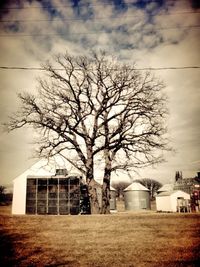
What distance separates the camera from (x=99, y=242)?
9.85 m

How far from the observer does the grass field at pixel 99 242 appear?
297 inches

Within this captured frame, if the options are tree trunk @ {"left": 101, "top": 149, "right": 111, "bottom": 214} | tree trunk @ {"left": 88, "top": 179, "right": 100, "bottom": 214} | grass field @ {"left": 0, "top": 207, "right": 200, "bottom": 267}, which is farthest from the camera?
tree trunk @ {"left": 101, "top": 149, "right": 111, "bottom": 214}

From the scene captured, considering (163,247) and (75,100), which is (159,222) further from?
(75,100)

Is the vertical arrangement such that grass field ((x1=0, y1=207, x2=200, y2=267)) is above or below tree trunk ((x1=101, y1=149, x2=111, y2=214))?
below

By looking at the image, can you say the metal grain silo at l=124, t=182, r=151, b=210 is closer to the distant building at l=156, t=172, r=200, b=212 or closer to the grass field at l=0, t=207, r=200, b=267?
the distant building at l=156, t=172, r=200, b=212

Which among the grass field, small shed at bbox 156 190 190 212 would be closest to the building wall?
the grass field

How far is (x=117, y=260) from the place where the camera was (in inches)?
299

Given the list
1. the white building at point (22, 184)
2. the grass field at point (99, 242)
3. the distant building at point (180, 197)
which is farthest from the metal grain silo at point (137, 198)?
the grass field at point (99, 242)

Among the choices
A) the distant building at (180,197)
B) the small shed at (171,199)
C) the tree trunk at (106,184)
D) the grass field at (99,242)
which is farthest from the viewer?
the small shed at (171,199)

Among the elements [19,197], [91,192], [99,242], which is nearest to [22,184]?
[19,197]

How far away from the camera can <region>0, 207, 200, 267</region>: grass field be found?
7535 millimetres

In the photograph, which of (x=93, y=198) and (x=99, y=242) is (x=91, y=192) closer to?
(x=93, y=198)

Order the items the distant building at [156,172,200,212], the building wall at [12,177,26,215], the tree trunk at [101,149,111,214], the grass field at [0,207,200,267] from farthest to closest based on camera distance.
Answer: the distant building at [156,172,200,212] → the building wall at [12,177,26,215] → the tree trunk at [101,149,111,214] → the grass field at [0,207,200,267]

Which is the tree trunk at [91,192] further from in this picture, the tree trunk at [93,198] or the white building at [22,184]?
the white building at [22,184]
